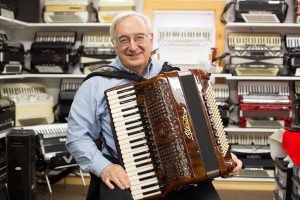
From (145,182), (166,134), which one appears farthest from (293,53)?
(145,182)

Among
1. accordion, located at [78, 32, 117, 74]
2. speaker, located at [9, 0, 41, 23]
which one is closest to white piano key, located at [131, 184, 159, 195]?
accordion, located at [78, 32, 117, 74]

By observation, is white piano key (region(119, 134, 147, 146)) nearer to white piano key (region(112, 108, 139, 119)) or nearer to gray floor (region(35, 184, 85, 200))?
white piano key (region(112, 108, 139, 119))

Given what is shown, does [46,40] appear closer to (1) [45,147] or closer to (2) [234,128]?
(1) [45,147]

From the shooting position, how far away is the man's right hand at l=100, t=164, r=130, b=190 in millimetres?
1703

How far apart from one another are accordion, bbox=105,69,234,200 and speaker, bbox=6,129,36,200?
150cm

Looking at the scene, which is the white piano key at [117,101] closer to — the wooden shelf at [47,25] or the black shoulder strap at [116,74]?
the black shoulder strap at [116,74]

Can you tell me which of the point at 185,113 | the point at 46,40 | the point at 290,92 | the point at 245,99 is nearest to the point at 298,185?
the point at 185,113

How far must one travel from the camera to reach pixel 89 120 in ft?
6.53

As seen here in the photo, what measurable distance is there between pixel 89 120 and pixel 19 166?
4.21 feet

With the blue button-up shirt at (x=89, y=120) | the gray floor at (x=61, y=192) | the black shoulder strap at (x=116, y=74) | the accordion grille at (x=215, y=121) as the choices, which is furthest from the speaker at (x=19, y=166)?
the accordion grille at (x=215, y=121)

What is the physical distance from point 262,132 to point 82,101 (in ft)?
7.74

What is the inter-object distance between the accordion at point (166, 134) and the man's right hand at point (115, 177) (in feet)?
0.09

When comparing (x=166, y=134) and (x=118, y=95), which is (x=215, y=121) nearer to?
(x=166, y=134)

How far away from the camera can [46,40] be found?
13.0 feet
